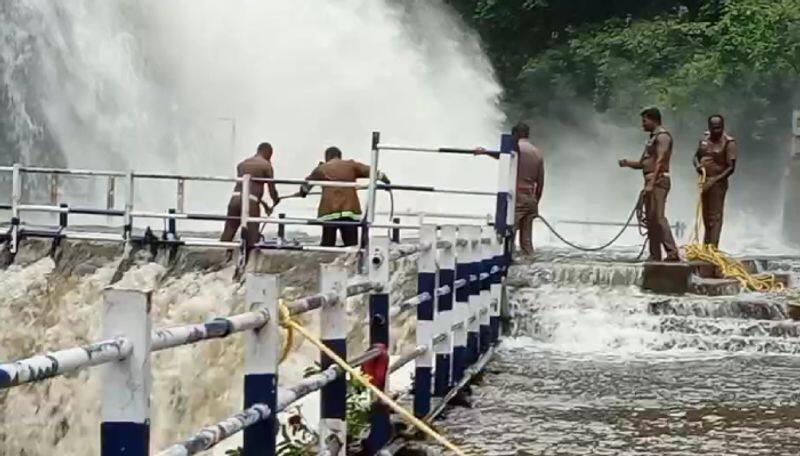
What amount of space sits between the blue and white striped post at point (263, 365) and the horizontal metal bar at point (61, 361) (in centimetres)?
109

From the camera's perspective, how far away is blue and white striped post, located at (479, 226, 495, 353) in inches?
360

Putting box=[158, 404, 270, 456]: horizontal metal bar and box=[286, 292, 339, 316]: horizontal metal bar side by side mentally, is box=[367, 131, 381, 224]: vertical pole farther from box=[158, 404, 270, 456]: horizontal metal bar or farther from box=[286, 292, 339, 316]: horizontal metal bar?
box=[158, 404, 270, 456]: horizontal metal bar

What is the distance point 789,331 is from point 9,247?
27.1 ft

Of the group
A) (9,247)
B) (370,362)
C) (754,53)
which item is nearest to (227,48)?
(754,53)

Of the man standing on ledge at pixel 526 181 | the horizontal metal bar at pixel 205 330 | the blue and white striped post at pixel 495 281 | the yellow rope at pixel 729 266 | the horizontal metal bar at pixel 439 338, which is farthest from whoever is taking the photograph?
the man standing on ledge at pixel 526 181

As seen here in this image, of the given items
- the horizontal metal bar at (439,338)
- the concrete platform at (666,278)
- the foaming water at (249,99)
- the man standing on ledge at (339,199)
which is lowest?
the horizontal metal bar at (439,338)

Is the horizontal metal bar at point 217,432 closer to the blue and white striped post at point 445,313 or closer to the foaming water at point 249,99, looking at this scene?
the blue and white striped post at point 445,313

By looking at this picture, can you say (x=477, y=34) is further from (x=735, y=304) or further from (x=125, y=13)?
(x=735, y=304)

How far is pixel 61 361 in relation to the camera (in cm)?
264

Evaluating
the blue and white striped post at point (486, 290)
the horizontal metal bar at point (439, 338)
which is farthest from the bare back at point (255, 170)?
the horizontal metal bar at point (439, 338)

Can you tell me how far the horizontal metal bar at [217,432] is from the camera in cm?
320

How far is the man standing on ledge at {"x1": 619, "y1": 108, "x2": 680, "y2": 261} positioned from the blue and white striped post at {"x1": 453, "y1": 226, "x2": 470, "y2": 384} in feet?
14.4

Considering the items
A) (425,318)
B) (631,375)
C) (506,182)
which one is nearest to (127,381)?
(425,318)

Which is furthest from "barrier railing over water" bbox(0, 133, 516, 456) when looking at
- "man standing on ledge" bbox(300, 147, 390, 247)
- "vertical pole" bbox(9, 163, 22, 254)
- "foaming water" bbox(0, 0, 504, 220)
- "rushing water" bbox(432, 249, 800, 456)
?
"foaming water" bbox(0, 0, 504, 220)
